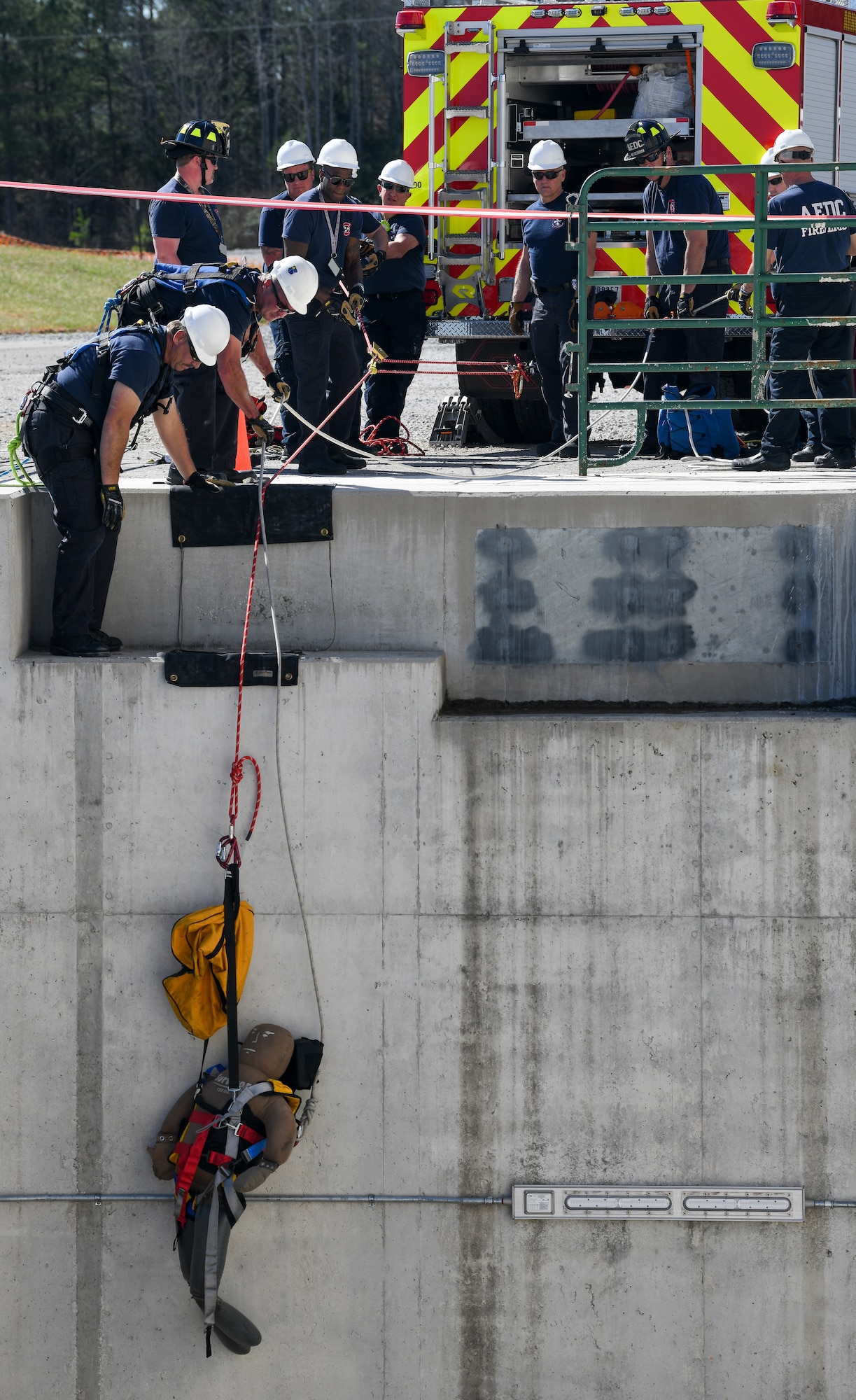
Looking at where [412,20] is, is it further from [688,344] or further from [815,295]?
[815,295]

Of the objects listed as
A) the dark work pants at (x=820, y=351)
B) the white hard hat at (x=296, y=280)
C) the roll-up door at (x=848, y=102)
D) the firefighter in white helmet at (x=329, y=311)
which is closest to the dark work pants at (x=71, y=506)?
the white hard hat at (x=296, y=280)

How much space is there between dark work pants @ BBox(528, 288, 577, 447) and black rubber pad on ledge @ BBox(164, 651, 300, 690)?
2.81m

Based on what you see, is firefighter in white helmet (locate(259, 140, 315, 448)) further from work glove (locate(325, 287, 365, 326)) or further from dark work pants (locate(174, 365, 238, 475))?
dark work pants (locate(174, 365, 238, 475))

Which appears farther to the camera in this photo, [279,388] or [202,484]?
[279,388]

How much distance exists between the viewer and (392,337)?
862cm

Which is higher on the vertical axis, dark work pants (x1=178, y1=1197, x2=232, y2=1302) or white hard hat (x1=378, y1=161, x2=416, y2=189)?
white hard hat (x1=378, y1=161, x2=416, y2=189)

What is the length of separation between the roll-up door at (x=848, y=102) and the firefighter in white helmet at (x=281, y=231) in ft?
11.0

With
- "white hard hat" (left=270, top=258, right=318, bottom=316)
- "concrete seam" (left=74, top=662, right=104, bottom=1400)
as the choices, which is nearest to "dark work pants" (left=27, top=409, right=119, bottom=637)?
"concrete seam" (left=74, top=662, right=104, bottom=1400)

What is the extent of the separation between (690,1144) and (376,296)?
5149 mm

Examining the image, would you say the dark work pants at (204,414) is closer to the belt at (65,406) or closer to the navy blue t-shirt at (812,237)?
the belt at (65,406)

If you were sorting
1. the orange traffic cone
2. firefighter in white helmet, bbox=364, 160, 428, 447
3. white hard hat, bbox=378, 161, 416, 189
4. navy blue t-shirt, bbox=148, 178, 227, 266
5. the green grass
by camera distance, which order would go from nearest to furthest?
the orange traffic cone → navy blue t-shirt, bbox=148, 178, 227, 266 → white hard hat, bbox=378, 161, 416, 189 → firefighter in white helmet, bbox=364, 160, 428, 447 → the green grass

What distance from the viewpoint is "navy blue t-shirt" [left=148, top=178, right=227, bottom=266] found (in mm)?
7117

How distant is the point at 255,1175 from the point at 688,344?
462 centimetres

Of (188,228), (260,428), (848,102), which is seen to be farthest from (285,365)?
(848,102)
